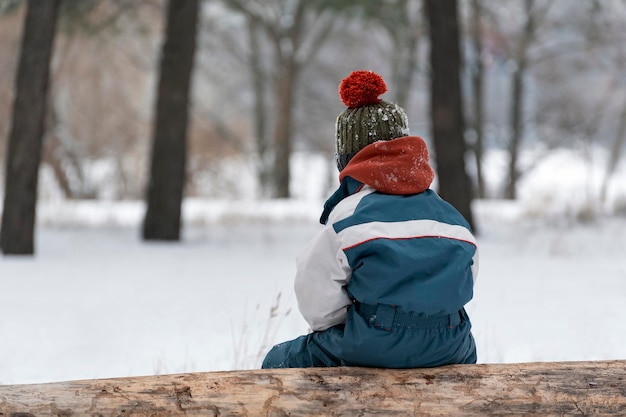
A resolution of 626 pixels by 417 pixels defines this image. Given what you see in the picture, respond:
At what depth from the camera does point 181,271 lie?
6.96 metres

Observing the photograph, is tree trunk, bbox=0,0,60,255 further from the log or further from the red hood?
the red hood

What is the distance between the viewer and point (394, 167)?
254 cm

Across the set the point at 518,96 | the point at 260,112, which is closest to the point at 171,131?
the point at 518,96

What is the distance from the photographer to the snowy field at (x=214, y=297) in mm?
4504

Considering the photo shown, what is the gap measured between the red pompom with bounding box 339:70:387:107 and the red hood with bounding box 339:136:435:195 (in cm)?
21

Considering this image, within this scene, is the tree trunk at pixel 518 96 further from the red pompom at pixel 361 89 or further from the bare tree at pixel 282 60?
the red pompom at pixel 361 89

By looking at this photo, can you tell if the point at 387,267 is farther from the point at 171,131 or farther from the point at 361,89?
the point at 171,131

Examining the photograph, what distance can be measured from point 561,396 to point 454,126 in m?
6.95

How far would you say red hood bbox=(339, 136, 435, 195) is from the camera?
8.30ft

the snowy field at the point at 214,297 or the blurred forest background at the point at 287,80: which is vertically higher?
the blurred forest background at the point at 287,80

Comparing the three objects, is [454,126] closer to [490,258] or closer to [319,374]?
[490,258]

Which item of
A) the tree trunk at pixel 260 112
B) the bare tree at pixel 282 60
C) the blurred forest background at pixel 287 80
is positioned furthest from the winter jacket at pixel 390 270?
the bare tree at pixel 282 60

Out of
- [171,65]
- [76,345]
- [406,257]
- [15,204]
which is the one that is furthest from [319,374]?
[171,65]

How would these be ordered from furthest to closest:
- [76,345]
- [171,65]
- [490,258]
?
1. [171,65]
2. [490,258]
3. [76,345]
